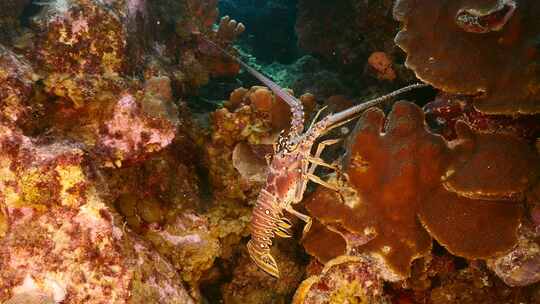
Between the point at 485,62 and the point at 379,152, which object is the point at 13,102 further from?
the point at 485,62

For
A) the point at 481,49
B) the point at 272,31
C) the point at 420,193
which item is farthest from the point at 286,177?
the point at 272,31

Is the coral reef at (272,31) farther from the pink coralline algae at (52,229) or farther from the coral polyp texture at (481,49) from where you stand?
the pink coralline algae at (52,229)

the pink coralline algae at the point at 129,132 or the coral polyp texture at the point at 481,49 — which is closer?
the coral polyp texture at the point at 481,49

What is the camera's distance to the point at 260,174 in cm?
458

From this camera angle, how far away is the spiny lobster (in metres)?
3.65

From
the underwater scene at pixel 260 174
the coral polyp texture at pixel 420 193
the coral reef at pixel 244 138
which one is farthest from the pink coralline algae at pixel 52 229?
the coral polyp texture at pixel 420 193

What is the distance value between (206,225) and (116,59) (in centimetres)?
206

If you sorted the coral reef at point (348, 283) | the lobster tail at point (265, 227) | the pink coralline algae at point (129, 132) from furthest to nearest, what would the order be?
1. the lobster tail at point (265, 227)
2. the pink coralline algae at point (129, 132)
3. the coral reef at point (348, 283)

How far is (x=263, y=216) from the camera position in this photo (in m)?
4.16

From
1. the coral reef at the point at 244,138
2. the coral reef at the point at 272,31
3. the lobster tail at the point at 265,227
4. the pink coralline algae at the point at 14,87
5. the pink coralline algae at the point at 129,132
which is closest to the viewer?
the pink coralline algae at the point at 14,87

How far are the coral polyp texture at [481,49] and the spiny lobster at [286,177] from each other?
76cm

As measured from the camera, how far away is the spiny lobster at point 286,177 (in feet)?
12.0

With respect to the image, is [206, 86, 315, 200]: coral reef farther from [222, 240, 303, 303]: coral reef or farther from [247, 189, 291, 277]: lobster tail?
[222, 240, 303, 303]: coral reef

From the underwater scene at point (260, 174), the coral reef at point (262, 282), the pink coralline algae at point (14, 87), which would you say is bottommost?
the coral reef at point (262, 282)
